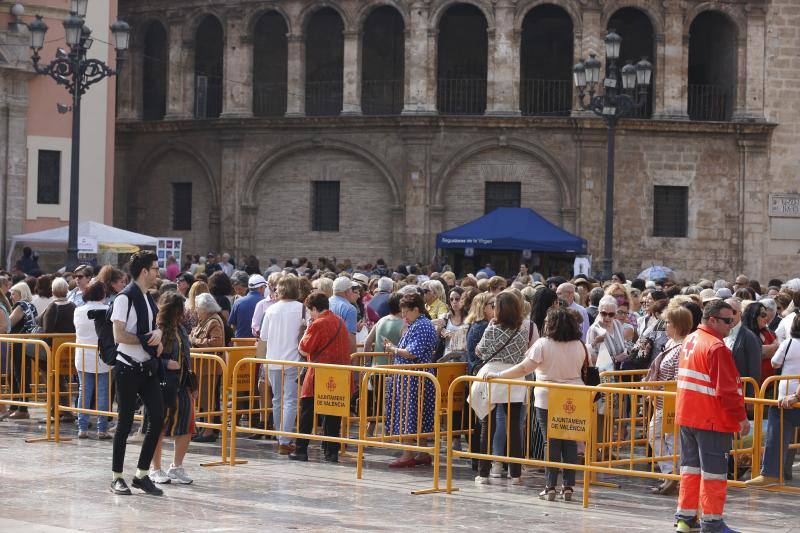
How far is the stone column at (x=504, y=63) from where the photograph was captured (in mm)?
38500

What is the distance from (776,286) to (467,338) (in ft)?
34.8

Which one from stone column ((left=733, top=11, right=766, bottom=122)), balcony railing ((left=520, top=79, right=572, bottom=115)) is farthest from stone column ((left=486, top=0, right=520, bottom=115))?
stone column ((left=733, top=11, right=766, bottom=122))

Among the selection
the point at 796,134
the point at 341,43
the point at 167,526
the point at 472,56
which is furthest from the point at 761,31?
the point at 167,526

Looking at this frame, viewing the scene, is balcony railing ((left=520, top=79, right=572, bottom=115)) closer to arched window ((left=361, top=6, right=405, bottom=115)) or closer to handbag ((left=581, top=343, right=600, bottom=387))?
arched window ((left=361, top=6, right=405, bottom=115))

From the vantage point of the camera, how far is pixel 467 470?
14805 millimetres

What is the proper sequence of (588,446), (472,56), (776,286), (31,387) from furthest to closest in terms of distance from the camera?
(472,56), (776,286), (31,387), (588,446)

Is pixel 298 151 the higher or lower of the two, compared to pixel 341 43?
lower

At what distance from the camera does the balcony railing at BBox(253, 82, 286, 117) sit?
138 feet

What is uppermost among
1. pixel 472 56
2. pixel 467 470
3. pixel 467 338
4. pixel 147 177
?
pixel 472 56

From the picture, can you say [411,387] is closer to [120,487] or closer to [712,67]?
[120,487]

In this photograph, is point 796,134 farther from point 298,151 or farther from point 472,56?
point 298,151

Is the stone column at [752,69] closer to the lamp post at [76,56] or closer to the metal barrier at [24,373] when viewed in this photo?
the lamp post at [76,56]

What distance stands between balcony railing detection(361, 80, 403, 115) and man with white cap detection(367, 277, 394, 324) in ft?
71.0

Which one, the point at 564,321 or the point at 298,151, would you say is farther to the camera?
the point at 298,151
